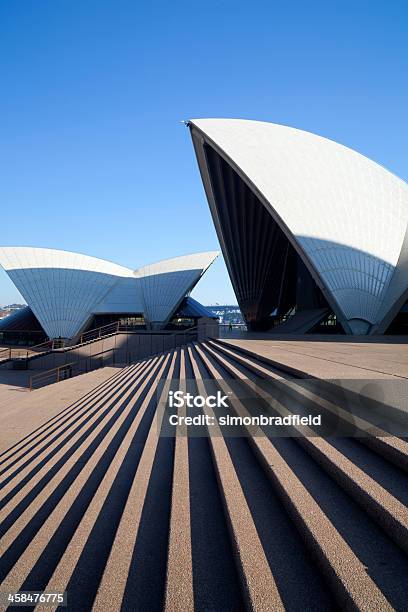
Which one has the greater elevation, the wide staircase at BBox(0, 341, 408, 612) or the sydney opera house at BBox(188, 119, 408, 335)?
the sydney opera house at BBox(188, 119, 408, 335)

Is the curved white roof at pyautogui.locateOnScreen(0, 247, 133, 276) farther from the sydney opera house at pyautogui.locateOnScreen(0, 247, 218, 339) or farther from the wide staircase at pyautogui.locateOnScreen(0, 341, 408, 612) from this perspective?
the wide staircase at pyautogui.locateOnScreen(0, 341, 408, 612)

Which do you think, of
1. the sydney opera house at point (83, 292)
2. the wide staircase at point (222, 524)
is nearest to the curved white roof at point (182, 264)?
the sydney opera house at point (83, 292)

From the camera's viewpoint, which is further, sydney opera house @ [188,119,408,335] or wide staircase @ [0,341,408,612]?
sydney opera house @ [188,119,408,335]

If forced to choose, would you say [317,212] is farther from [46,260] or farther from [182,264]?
[46,260]

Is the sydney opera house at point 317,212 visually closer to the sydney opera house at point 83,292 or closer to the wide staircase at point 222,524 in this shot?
the sydney opera house at point 83,292

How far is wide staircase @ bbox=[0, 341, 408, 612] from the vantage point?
1.88 metres

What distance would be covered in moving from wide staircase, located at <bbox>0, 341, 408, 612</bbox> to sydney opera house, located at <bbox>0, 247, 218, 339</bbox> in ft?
111

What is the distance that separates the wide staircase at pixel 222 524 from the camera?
74.1 inches

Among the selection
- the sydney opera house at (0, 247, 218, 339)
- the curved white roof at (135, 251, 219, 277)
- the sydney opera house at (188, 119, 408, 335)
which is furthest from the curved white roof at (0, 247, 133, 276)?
the sydney opera house at (188, 119, 408, 335)

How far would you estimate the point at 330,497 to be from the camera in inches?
97.8

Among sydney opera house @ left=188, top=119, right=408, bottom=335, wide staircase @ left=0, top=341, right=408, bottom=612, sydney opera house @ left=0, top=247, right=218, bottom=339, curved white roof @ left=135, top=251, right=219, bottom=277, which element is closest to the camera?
wide staircase @ left=0, top=341, right=408, bottom=612

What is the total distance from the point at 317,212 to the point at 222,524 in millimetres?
20449

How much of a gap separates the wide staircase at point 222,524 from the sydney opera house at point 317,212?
15865mm

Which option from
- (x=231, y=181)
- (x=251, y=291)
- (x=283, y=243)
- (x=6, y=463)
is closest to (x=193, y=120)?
(x=231, y=181)
